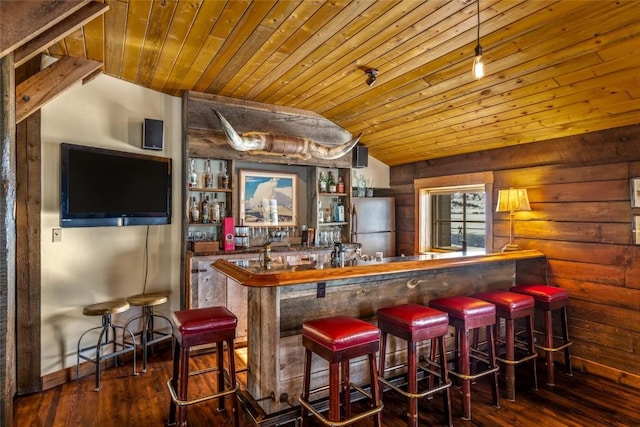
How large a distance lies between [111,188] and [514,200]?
378 centimetres

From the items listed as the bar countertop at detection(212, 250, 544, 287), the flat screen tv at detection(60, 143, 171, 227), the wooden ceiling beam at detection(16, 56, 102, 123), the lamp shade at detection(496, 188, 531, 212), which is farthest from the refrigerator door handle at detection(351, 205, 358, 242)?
the wooden ceiling beam at detection(16, 56, 102, 123)

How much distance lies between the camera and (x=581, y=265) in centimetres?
340

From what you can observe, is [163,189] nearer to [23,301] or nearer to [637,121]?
[23,301]

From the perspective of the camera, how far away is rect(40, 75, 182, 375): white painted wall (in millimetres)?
3076

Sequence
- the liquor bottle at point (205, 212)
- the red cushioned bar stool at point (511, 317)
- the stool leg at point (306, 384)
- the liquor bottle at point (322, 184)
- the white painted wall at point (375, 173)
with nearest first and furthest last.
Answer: the stool leg at point (306, 384) → the red cushioned bar stool at point (511, 317) → the liquor bottle at point (205, 212) → the liquor bottle at point (322, 184) → the white painted wall at point (375, 173)

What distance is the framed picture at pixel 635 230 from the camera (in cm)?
303

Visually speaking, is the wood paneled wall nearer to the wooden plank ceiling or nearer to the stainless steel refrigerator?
the wooden plank ceiling

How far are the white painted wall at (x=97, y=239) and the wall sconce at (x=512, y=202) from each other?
331cm

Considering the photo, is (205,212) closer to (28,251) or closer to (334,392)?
(28,251)

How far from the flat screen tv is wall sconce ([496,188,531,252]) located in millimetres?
3355

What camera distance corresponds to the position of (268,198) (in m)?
4.48

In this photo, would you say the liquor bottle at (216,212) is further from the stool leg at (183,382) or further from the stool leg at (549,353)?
the stool leg at (549,353)

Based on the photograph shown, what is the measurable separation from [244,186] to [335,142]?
51.0 inches

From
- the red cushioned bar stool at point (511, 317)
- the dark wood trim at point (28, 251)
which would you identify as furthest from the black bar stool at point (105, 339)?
the red cushioned bar stool at point (511, 317)
